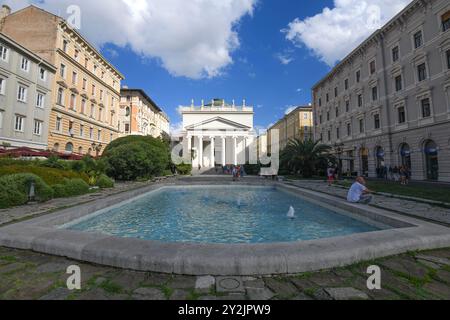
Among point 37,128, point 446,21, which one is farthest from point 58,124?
point 446,21

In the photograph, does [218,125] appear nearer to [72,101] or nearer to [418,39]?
[72,101]

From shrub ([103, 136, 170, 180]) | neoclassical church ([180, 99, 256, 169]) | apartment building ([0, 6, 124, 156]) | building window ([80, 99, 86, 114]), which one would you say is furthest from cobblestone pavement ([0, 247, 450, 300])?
neoclassical church ([180, 99, 256, 169])

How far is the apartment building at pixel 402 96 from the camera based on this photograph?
805 inches

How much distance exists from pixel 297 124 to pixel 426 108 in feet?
123

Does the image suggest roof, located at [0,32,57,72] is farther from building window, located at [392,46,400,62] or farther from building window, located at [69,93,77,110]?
building window, located at [392,46,400,62]

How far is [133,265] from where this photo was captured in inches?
130

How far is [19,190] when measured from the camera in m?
8.50

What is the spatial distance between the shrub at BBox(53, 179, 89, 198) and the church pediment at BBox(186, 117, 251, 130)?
42804mm

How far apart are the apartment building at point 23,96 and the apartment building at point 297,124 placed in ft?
146

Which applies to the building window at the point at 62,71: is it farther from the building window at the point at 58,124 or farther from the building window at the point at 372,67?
the building window at the point at 372,67

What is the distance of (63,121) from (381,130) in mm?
39393

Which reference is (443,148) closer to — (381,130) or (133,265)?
(381,130)

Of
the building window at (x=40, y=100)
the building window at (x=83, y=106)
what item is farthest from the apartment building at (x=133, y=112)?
the building window at (x=40, y=100)

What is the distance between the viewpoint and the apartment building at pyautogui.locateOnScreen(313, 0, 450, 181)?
20438 millimetres
